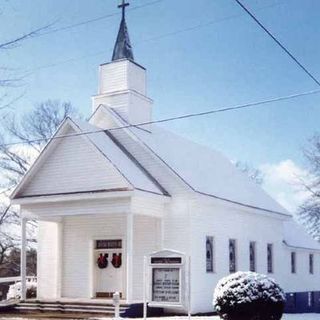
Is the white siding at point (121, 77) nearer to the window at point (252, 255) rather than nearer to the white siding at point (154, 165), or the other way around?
the white siding at point (154, 165)

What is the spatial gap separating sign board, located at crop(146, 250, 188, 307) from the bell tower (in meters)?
9.46

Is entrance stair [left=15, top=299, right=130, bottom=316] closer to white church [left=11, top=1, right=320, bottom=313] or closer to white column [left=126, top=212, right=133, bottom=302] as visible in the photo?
white column [left=126, top=212, right=133, bottom=302]

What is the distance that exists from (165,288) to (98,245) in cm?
796

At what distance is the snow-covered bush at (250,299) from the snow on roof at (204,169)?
775cm

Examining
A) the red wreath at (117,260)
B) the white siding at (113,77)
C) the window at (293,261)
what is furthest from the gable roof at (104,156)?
the window at (293,261)

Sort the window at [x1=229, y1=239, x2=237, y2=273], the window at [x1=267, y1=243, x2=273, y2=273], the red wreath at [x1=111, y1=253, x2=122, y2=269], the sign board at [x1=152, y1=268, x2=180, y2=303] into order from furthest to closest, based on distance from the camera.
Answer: the window at [x1=267, y1=243, x2=273, y2=273] < the window at [x1=229, y1=239, x2=237, y2=273] < the red wreath at [x1=111, y1=253, x2=122, y2=269] < the sign board at [x1=152, y1=268, x2=180, y2=303]

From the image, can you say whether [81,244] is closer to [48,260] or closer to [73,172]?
[48,260]

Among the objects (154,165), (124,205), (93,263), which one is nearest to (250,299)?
(124,205)

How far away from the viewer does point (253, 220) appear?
99.2ft

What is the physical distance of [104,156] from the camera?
2305 centimetres

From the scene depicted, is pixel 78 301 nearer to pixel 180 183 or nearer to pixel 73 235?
pixel 73 235

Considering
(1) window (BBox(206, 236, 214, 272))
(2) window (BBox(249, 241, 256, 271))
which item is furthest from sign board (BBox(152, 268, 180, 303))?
(2) window (BBox(249, 241, 256, 271))

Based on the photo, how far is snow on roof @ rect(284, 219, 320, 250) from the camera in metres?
35.8

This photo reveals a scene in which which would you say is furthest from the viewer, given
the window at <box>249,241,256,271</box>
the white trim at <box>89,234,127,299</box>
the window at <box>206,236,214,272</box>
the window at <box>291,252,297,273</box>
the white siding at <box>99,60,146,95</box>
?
→ the window at <box>291,252,297,273</box>
